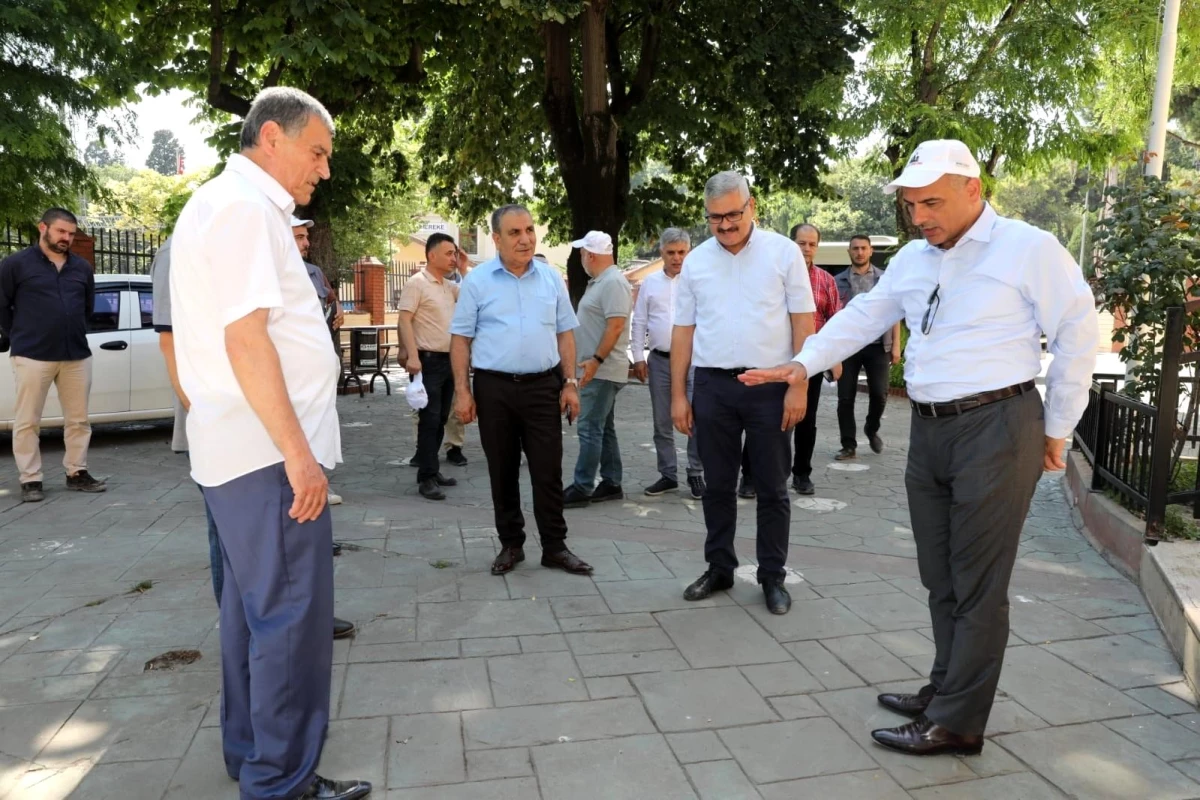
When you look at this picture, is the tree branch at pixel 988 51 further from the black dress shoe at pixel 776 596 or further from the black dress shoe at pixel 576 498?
the black dress shoe at pixel 776 596

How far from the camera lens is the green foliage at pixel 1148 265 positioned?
5.70 metres

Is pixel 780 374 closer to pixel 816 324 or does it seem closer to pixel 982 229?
pixel 982 229

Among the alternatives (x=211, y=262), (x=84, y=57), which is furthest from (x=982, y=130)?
(x=211, y=262)

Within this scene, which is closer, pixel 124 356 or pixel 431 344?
pixel 431 344

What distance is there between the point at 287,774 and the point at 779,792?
1.46 metres

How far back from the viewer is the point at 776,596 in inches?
176

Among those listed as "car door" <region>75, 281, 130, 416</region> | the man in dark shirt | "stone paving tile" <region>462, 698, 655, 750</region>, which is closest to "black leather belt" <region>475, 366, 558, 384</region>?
"stone paving tile" <region>462, 698, 655, 750</region>

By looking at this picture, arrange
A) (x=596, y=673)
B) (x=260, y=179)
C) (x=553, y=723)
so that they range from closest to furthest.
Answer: (x=260, y=179)
(x=553, y=723)
(x=596, y=673)

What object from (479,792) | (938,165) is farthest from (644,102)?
(479,792)

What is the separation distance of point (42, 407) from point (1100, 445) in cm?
742

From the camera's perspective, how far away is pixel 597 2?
12.1 metres

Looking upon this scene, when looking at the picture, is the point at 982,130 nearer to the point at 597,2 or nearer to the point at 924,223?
the point at 597,2

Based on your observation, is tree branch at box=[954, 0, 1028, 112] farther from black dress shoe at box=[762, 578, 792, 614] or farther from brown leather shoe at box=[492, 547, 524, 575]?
brown leather shoe at box=[492, 547, 524, 575]

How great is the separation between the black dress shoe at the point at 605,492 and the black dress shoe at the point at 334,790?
410cm
